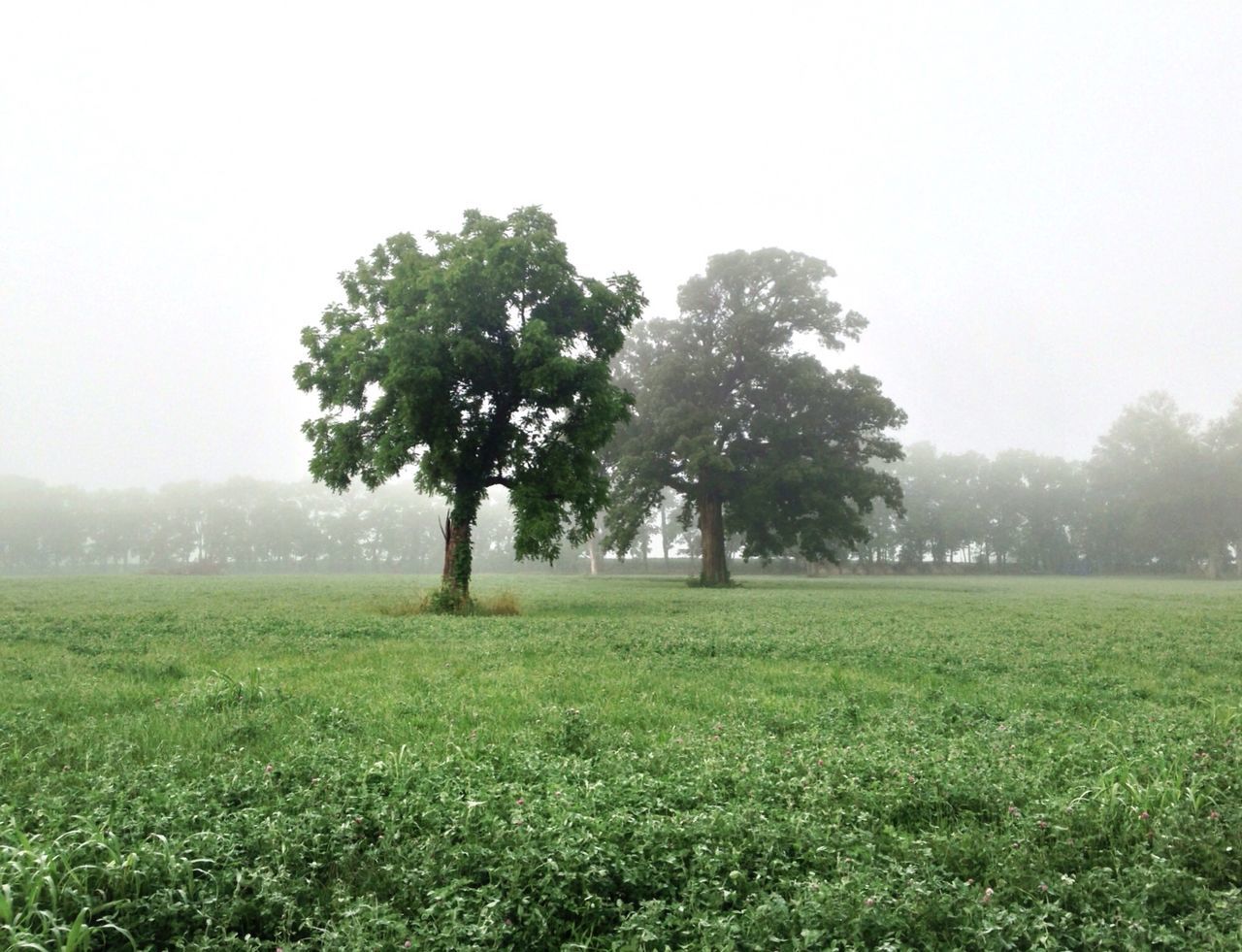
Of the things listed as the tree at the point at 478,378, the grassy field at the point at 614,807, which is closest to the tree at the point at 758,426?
the tree at the point at 478,378

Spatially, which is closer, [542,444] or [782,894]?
[782,894]

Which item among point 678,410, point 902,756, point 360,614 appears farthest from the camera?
point 678,410

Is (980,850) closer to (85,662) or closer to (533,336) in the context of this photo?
(85,662)

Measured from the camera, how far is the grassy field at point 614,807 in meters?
Answer: 3.51

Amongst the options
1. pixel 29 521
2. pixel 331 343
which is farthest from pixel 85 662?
pixel 29 521

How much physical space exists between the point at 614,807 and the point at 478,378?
19.3 m

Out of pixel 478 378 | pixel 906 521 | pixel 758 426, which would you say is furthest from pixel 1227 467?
pixel 478 378

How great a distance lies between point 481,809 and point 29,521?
5802 inches

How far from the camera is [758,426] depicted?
41656 millimetres

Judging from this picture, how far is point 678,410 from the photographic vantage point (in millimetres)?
40594

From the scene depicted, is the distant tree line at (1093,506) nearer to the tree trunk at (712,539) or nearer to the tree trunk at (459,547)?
the tree trunk at (712,539)

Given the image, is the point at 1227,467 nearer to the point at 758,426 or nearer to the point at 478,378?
the point at 758,426

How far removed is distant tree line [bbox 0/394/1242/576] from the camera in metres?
79.7

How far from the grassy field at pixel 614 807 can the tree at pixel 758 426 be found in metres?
29.4
